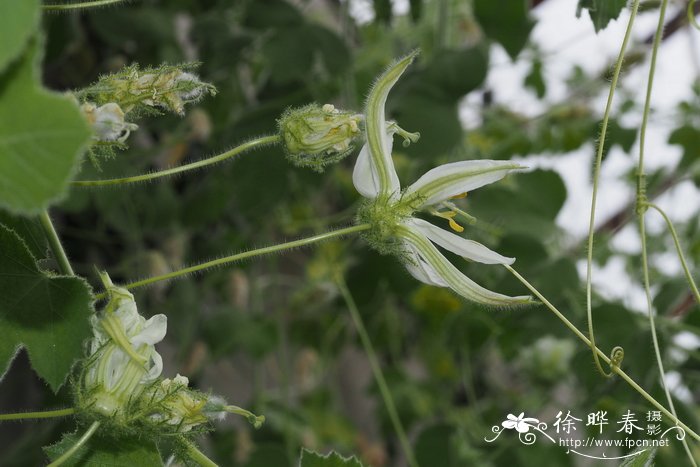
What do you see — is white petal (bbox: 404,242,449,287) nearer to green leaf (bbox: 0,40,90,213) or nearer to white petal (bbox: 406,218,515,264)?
white petal (bbox: 406,218,515,264)

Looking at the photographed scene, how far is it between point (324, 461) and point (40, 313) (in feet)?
0.60

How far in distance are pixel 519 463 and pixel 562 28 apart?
0.72 metres

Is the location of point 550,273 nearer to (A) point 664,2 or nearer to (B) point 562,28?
(A) point 664,2

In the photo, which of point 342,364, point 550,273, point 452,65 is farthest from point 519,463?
point 342,364

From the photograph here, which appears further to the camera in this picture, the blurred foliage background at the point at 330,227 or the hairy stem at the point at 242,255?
the blurred foliage background at the point at 330,227

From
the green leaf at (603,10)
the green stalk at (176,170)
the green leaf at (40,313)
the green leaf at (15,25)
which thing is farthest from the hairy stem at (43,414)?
the green leaf at (603,10)

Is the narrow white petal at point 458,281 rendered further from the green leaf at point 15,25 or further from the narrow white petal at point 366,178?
the green leaf at point 15,25

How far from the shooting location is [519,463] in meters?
0.93

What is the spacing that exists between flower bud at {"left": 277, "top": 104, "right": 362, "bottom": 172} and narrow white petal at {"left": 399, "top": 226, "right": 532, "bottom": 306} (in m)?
0.07

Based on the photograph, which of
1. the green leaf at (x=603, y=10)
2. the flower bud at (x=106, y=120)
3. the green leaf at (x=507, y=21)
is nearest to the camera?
the flower bud at (x=106, y=120)

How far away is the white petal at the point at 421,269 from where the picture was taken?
444 mm

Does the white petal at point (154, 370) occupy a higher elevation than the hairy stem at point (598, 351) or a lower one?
lower

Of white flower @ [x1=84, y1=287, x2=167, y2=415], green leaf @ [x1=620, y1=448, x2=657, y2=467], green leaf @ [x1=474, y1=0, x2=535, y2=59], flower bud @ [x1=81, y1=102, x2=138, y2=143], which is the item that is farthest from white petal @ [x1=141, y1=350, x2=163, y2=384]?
green leaf @ [x1=474, y1=0, x2=535, y2=59]

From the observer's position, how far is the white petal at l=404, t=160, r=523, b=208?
0.45 m
